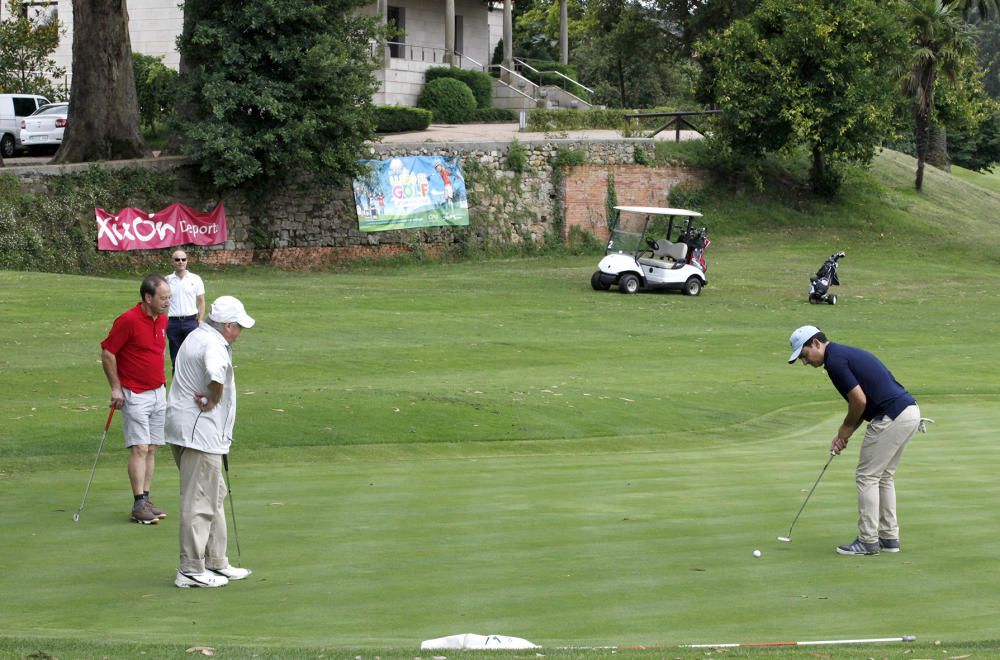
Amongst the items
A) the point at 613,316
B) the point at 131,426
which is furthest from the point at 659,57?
the point at 131,426

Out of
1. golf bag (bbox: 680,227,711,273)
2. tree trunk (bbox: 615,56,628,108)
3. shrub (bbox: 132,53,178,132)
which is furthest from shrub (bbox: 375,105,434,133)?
tree trunk (bbox: 615,56,628,108)

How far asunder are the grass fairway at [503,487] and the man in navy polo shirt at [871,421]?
0.38m

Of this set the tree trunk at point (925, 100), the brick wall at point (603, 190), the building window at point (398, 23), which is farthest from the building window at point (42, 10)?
the tree trunk at point (925, 100)

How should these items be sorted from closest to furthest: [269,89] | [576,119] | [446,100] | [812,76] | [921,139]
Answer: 1. [269,89]
2. [812,76]
3. [576,119]
4. [921,139]
5. [446,100]

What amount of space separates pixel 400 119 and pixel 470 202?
8.70 m

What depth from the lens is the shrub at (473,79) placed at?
59281 mm

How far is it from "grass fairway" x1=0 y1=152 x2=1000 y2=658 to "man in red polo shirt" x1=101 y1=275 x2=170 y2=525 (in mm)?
437

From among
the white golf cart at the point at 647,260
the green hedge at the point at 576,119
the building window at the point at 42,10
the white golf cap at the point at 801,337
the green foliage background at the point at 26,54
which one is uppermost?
the building window at the point at 42,10

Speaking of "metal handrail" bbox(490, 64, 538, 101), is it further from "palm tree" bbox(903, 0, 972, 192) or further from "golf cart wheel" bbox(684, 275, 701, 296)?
"golf cart wheel" bbox(684, 275, 701, 296)

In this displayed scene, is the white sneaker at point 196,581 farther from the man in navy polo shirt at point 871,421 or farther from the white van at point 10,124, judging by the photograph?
the white van at point 10,124

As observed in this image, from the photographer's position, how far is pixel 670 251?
34.8 m

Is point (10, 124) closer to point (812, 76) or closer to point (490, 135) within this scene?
point (490, 135)

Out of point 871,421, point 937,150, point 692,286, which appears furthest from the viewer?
point 937,150

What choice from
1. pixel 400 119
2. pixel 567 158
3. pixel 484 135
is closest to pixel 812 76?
pixel 567 158
